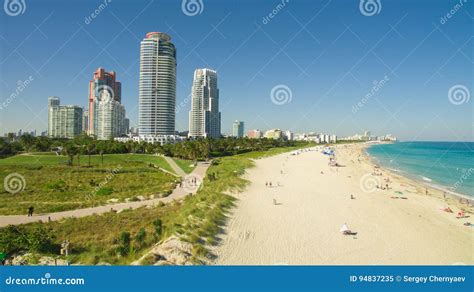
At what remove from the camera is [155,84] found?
96625 mm

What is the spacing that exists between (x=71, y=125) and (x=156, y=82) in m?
54.0

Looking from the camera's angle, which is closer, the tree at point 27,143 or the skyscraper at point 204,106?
the tree at point 27,143

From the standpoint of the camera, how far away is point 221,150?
66.4 meters

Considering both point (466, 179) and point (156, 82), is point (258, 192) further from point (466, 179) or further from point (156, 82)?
point (156, 82)

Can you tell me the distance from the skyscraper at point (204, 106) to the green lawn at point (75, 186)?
83393 millimetres

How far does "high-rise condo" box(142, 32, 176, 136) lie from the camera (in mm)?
96625

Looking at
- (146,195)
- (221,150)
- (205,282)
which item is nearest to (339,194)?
(146,195)

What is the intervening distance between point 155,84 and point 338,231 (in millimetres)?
94321

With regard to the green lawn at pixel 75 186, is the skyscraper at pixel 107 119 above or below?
above

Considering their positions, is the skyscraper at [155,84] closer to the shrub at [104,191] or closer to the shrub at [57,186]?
the shrub at [57,186]

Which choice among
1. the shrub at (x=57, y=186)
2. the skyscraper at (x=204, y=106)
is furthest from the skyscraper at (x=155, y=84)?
the shrub at (x=57, y=186)

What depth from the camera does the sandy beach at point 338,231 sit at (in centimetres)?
974

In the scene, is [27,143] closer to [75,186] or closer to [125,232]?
[75,186]

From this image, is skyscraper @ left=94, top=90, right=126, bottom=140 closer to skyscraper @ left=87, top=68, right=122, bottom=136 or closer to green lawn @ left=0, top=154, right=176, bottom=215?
skyscraper @ left=87, top=68, right=122, bottom=136
